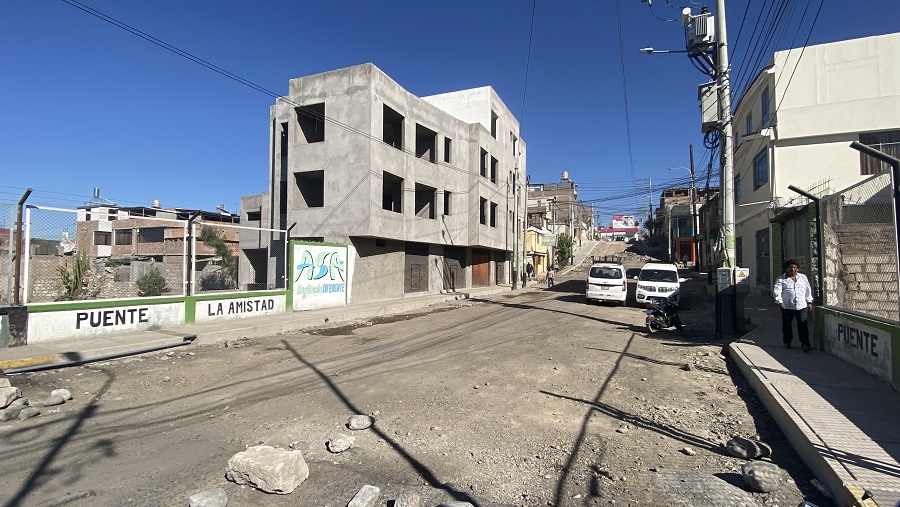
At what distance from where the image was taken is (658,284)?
17.5 metres

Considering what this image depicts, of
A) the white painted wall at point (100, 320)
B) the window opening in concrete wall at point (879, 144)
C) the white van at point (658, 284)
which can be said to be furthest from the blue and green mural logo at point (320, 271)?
the window opening in concrete wall at point (879, 144)

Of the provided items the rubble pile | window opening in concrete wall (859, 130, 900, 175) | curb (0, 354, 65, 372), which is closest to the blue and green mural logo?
curb (0, 354, 65, 372)

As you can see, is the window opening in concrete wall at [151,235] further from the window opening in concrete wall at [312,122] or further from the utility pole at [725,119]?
the utility pole at [725,119]

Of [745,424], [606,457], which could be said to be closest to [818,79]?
[745,424]

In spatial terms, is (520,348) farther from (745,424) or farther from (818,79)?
(818,79)

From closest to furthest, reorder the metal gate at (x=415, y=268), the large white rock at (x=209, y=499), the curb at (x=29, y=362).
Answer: the large white rock at (x=209, y=499) → the curb at (x=29, y=362) → the metal gate at (x=415, y=268)

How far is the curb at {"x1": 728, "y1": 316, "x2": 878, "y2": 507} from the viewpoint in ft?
10.1

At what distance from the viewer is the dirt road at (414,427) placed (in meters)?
3.53

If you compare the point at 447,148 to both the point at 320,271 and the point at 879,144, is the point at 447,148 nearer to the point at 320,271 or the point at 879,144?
the point at 320,271

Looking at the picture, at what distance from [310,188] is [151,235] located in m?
10.3

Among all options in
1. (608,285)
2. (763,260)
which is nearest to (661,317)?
(608,285)

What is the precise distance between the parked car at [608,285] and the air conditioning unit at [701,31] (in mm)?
9593

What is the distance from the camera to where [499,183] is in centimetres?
3347

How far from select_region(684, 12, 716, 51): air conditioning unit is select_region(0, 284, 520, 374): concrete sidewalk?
12904 mm
